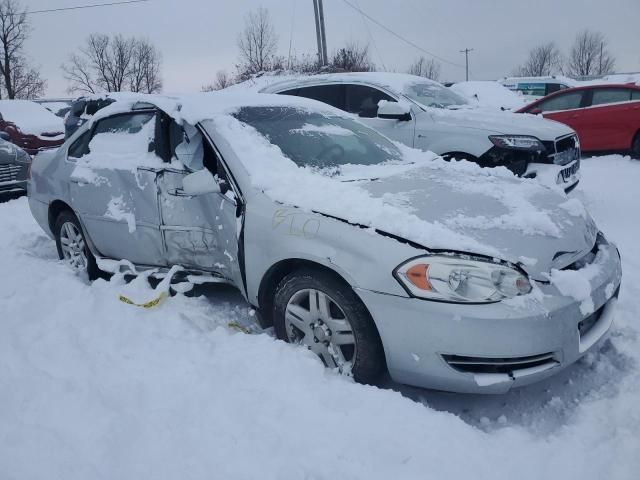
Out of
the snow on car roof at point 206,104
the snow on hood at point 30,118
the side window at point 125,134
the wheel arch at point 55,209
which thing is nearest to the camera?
the snow on car roof at point 206,104

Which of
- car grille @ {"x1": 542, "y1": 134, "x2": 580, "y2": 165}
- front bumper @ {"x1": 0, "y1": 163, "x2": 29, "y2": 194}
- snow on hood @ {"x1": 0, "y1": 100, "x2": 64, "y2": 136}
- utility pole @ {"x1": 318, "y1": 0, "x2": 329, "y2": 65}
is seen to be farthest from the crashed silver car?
utility pole @ {"x1": 318, "y1": 0, "x2": 329, "y2": 65}

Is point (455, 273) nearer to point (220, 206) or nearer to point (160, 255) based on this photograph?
point (220, 206)

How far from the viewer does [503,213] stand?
2584 mm

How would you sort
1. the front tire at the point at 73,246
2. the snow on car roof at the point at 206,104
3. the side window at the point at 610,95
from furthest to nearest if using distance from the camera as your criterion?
the side window at the point at 610,95 < the front tire at the point at 73,246 < the snow on car roof at the point at 206,104

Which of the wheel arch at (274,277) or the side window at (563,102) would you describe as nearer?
the wheel arch at (274,277)

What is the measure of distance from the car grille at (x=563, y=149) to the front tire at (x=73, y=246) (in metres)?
4.58

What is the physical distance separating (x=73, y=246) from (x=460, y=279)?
3319 mm

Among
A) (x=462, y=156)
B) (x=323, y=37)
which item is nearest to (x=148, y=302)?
(x=462, y=156)

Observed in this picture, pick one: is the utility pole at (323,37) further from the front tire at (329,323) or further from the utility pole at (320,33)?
the front tire at (329,323)

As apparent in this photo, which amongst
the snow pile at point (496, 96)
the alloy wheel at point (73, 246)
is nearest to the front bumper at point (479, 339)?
the alloy wheel at point (73, 246)

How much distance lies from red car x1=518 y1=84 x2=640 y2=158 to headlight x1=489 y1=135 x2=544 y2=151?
4.32m

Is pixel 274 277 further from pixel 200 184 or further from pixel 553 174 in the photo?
pixel 553 174

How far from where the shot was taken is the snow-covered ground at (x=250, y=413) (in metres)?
1.90

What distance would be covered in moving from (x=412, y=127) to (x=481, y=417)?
4.09 metres
